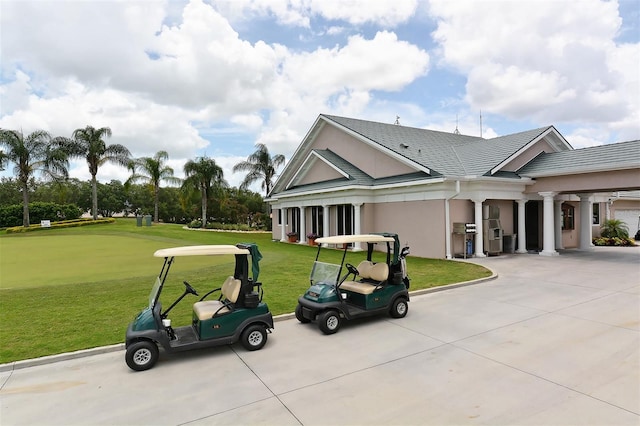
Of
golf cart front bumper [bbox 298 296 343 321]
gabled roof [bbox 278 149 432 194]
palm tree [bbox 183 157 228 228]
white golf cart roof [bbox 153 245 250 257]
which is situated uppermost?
palm tree [bbox 183 157 228 228]

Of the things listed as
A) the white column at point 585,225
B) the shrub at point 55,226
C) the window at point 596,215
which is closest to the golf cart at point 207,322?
the white column at point 585,225

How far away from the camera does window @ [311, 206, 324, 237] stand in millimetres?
23719

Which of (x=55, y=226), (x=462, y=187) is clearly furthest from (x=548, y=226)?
(x=55, y=226)

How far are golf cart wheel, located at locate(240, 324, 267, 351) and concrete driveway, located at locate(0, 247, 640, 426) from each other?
0.12 m

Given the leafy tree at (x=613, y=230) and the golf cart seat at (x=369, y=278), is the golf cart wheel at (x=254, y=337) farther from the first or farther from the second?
the leafy tree at (x=613, y=230)

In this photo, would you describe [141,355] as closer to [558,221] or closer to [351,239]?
[351,239]

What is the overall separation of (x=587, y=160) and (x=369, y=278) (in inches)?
520

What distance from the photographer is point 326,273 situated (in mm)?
7438

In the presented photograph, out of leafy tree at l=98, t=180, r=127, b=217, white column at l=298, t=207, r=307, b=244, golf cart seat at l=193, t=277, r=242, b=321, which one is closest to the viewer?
golf cart seat at l=193, t=277, r=242, b=321

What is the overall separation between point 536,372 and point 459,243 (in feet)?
40.6

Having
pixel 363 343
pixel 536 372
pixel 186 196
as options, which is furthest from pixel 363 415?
pixel 186 196

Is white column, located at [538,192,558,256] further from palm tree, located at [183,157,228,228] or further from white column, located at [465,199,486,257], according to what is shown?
palm tree, located at [183,157,228,228]

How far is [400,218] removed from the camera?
18531 mm

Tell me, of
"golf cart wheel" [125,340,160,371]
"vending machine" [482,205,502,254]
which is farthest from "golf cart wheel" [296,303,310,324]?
"vending machine" [482,205,502,254]
